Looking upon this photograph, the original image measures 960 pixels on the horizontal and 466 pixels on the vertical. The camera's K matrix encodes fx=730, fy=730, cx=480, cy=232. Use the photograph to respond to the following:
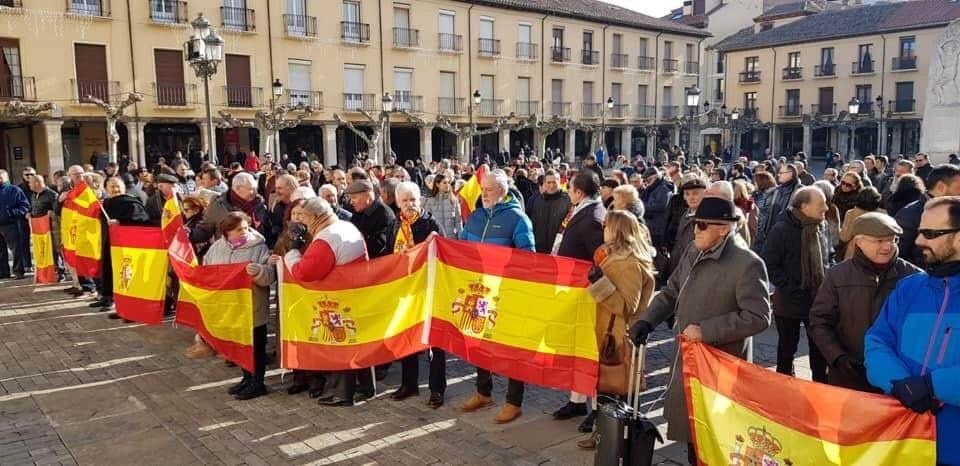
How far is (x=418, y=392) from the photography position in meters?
6.16

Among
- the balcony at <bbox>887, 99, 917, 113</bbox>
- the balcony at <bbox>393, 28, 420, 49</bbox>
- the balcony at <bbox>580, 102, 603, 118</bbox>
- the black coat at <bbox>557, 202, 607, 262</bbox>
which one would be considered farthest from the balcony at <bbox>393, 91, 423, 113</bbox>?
the balcony at <bbox>887, 99, 917, 113</bbox>

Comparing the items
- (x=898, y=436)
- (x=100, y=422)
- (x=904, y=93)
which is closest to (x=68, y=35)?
(x=100, y=422)

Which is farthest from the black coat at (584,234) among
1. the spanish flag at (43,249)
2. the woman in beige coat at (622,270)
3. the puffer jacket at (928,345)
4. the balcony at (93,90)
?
the balcony at (93,90)

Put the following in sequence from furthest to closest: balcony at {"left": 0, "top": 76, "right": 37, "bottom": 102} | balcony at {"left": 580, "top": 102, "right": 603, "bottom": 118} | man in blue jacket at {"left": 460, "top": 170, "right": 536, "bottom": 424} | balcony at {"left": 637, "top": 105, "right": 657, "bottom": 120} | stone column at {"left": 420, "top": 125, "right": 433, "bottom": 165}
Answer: balcony at {"left": 637, "top": 105, "right": 657, "bottom": 120} < balcony at {"left": 580, "top": 102, "right": 603, "bottom": 118} < stone column at {"left": 420, "top": 125, "right": 433, "bottom": 165} < balcony at {"left": 0, "top": 76, "right": 37, "bottom": 102} < man in blue jacket at {"left": 460, "top": 170, "right": 536, "bottom": 424}

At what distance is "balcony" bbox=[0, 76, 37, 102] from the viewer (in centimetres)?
2475

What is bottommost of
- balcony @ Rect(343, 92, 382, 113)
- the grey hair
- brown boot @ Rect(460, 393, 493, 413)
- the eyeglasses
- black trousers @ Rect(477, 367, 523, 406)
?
Answer: brown boot @ Rect(460, 393, 493, 413)

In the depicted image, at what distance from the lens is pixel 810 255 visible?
5434 millimetres

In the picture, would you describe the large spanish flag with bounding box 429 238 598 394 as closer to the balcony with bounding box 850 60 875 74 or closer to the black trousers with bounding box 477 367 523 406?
the black trousers with bounding box 477 367 523 406

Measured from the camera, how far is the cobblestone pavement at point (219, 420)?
4953mm

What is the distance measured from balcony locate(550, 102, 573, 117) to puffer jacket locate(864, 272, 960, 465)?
3748cm

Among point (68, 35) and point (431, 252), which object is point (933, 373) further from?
point (68, 35)

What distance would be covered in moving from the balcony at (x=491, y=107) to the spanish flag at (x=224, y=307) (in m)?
31.3

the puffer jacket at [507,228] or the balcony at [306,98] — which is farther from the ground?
the balcony at [306,98]

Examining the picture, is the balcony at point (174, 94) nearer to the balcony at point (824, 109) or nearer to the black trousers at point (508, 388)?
the black trousers at point (508, 388)
